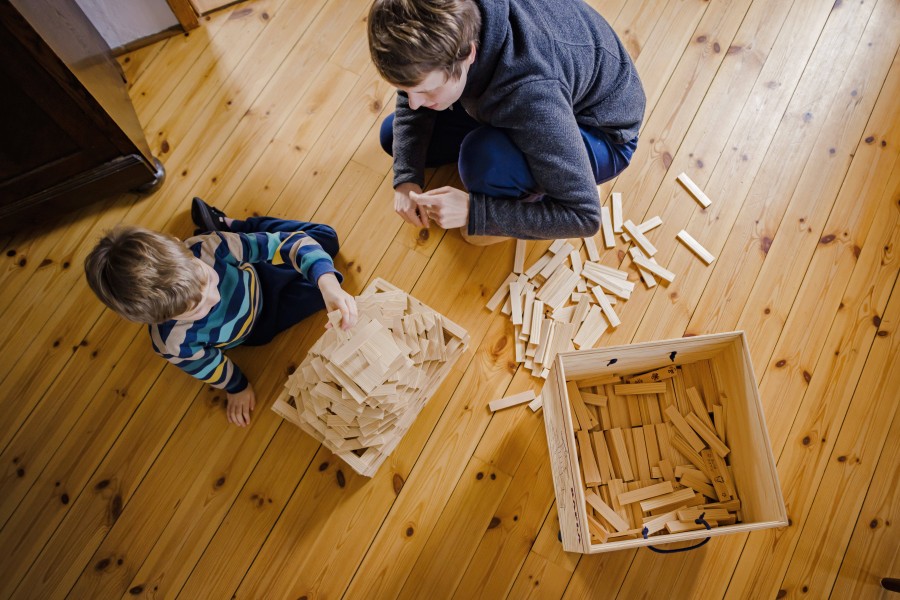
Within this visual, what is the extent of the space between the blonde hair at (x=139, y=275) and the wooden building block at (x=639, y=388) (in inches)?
44.2

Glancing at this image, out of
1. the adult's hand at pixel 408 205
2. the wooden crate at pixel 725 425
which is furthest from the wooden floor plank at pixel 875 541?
the adult's hand at pixel 408 205

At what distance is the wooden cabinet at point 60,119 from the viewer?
4.27ft

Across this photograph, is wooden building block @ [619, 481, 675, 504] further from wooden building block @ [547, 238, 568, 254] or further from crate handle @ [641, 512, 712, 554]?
wooden building block @ [547, 238, 568, 254]

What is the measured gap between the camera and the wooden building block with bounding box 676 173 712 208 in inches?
70.4

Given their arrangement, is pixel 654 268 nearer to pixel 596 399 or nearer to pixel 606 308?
pixel 606 308

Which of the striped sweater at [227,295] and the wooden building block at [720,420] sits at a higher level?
the striped sweater at [227,295]

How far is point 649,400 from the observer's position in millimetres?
1575

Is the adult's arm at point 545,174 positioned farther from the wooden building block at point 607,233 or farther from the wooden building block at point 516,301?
the wooden building block at point 607,233

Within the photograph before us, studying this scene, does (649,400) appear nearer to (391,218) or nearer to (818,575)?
(818,575)

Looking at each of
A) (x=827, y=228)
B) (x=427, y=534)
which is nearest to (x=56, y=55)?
(x=427, y=534)

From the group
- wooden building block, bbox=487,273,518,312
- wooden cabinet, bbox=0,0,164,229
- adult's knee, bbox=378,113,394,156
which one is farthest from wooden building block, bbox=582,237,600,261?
wooden cabinet, bbox=0,0,164,229

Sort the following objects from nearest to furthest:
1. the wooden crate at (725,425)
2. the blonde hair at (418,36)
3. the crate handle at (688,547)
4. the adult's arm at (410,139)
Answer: the blonde hair at (418,36)
the wooden crate at (725,425)
the crate handle at (688,547)
the adult's arm at (410,139)

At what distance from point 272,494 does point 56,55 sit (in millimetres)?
1235

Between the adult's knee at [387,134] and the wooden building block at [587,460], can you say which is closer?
the wooden building block at [587,460]
